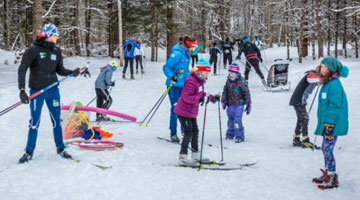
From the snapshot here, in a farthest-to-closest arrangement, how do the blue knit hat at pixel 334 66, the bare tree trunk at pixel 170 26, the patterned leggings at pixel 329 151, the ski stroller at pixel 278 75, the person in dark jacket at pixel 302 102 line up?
the bare tree trunk at pixel 170 26, the ski stroller at pixel 278 75, the person in dark jacket at pixel 302 102, the patterned leggings at pixel 329 151, the blue knit hat at pixel 334 66

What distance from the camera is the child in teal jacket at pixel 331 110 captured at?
4.79m

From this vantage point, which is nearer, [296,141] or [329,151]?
[329,151]

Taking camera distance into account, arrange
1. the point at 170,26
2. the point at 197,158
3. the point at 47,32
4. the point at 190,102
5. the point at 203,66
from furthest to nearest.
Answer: the point at 170,26 → the point at 197,158 → the point at 203,66 → the point at 190,102 → the point at 47,32

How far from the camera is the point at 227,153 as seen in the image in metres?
6.84

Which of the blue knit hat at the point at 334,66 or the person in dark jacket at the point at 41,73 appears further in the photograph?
the person in dark jacket at the point at 41,73

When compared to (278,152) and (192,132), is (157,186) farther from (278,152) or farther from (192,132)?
(278,152)

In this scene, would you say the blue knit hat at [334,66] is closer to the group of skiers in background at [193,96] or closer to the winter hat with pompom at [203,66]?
the group of skiers in background at [193,96]

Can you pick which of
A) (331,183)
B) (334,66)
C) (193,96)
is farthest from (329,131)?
(193,96)

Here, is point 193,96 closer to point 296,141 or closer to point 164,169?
point 164,169

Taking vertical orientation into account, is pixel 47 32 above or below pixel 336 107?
above

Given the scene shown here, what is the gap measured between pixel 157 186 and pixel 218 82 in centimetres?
1321

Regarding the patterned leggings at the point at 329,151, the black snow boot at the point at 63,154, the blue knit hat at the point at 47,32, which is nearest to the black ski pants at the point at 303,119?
the patterned leggings at the point at 329,151

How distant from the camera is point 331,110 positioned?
4.80 m

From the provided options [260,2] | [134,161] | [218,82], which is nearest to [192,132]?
[134,161]
